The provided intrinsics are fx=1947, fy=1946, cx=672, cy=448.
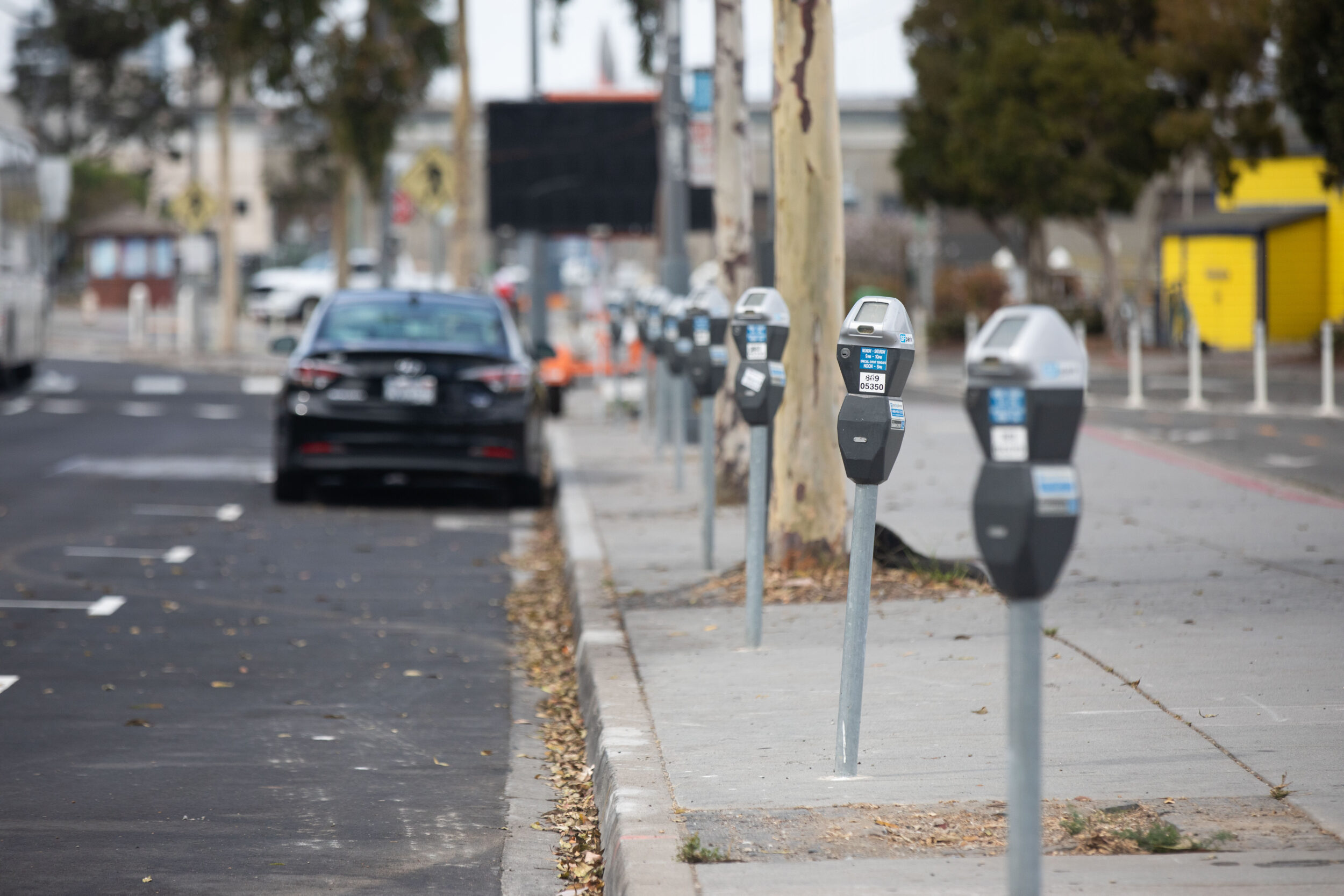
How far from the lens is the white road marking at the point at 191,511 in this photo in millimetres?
12859

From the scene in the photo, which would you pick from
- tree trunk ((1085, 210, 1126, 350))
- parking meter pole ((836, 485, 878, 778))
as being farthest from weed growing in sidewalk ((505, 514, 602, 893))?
tree trunk ((1085, 210, 1126, 350))

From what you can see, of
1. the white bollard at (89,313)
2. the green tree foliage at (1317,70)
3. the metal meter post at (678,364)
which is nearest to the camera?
the metal meter post at (678,364)

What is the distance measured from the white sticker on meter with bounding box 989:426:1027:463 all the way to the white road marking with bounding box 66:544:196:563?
26.5 ft

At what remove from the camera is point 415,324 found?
527 inches

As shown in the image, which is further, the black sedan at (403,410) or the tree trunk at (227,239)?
the tree trunk at (227,239)

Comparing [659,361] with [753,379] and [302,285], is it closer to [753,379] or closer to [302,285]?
[753,379]

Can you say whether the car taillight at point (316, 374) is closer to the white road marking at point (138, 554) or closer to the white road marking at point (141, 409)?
the white road marking at point (138, 554)

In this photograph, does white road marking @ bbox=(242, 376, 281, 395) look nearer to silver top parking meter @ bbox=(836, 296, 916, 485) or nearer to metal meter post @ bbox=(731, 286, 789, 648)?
metal meter post @ bbox=(731, 286, 789, 648)

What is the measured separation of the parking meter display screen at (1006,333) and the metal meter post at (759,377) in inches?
138

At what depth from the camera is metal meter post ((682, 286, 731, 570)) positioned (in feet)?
29.2

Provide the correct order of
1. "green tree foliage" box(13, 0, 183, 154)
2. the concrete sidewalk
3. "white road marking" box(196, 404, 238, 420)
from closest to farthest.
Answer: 1. the concrete sidewalk
2. "white road marking" box(196, 404, 238, 420)
3. "green tree foliage" box(13, 0, 183, 154)

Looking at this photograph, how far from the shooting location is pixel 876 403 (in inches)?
213

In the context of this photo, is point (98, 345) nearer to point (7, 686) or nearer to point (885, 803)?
point (7, 686)

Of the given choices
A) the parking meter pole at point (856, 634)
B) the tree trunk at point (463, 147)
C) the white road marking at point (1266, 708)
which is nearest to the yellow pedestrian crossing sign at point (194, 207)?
A: the tree trunk at point (463, 147)
